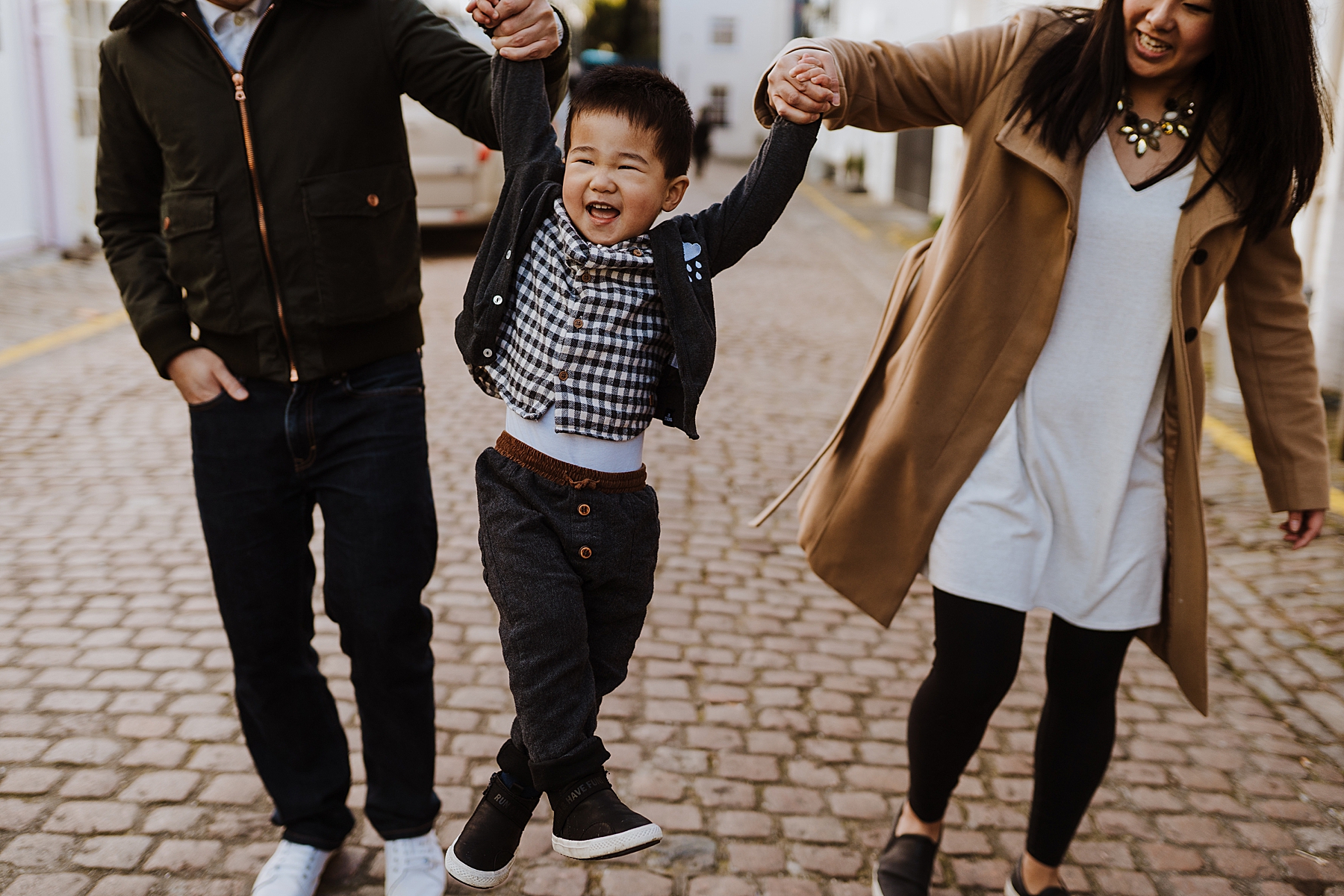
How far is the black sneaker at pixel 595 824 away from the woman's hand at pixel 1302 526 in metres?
1.67

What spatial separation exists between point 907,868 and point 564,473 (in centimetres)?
152

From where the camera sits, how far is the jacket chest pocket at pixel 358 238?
240 cm

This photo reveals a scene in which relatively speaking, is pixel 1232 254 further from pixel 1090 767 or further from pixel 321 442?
pixel 321 442

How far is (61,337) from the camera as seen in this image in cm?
874

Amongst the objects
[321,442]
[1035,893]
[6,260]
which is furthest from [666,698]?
[6,260]

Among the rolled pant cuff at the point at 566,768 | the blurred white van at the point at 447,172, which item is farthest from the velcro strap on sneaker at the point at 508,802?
the blurred white van at the point at 447,172

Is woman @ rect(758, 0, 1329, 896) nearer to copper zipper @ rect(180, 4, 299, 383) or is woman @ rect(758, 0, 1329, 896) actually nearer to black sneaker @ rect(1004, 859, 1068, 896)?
black sneaker @ rect(1004, 859, 1068, 896)

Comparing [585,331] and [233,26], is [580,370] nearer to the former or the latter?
[585,331]

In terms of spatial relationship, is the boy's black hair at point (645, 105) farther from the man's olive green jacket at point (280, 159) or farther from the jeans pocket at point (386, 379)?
the jeans pocket at point (386, 379)

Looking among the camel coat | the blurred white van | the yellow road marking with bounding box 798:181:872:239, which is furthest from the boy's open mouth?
the yellow road marking with bounding box 798:181:872:239

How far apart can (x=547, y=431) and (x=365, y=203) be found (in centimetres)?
84

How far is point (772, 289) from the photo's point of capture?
12.5 meters

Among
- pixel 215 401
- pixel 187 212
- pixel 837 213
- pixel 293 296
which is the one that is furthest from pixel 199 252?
pixel 837 213

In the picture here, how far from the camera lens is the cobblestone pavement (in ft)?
10.1
